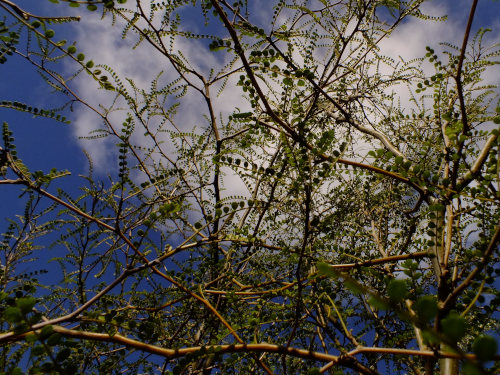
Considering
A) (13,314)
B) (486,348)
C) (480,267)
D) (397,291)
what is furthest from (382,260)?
(13,314)

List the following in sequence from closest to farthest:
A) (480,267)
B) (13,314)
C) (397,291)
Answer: (397,291) → (13,314) → (480,267)

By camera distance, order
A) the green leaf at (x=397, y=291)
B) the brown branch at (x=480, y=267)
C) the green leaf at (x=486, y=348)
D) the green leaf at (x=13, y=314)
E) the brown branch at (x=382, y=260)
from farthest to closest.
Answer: the brown branch at (x=382, y=260), the brown branch at (x=480, y=267), the green leaf at (x=13, y=314), the green leaf at (x=397, y=291), the green leaf at (x=486, y=348)

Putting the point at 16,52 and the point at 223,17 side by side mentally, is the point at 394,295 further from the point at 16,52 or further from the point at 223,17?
the point at 16,52

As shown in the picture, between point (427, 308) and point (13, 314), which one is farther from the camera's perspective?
point (13, 314)

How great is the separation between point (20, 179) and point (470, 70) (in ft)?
11.0

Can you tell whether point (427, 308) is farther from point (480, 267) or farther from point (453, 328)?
point (480, 267)

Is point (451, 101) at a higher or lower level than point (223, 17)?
higher

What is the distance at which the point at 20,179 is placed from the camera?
1513 millimetres

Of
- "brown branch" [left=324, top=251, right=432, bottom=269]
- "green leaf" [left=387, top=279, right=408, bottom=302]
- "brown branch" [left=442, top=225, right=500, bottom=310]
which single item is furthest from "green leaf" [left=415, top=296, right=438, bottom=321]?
"brown branch" [left=324, top=251, right=432, bottom=269]

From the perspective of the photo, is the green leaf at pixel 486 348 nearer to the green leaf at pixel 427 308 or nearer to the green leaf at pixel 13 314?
the green leaf at pixel 427 308

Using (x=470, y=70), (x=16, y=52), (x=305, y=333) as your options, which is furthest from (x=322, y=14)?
(x=305, y=333)

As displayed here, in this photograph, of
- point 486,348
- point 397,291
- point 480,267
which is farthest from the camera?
point 480,267

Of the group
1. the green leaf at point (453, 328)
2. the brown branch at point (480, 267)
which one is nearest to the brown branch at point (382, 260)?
the brown branch at point (480, 267)

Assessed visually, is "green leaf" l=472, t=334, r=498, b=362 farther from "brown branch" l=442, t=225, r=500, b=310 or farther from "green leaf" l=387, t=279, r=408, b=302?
"brown branch" l=442, t=225, r=500, b=310
